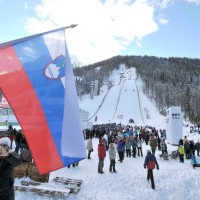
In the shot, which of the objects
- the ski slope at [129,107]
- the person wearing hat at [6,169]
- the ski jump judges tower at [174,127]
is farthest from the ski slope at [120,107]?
the person wearing hat at [6,169]

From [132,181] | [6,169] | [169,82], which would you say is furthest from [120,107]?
[6,169]

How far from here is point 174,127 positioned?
27.7 meters

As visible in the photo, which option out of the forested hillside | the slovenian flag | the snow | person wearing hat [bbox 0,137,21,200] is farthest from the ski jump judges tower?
the forested hillside

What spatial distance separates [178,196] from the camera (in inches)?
488

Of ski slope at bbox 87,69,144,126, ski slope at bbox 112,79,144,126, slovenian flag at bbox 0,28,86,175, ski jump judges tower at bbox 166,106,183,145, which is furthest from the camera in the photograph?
ski slope at bbox 112,79,144,126

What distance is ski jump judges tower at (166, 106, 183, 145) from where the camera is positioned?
1082 inches

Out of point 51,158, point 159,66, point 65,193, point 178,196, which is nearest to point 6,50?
point 51,158

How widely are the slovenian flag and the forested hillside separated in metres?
60.3

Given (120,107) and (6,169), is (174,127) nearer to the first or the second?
(6,169)

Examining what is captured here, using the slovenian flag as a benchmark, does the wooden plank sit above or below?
below

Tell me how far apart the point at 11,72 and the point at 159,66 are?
179 meters

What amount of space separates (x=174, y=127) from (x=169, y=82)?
10532 cm

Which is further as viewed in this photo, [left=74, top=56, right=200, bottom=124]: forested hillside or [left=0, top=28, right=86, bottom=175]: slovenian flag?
[left=74, top=56, right=200, bottom=124]: forested hillside

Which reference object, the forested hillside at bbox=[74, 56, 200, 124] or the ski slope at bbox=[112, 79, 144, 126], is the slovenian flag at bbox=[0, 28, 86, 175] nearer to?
the forested hillside at bbox=[74, 56, 200, 124]
